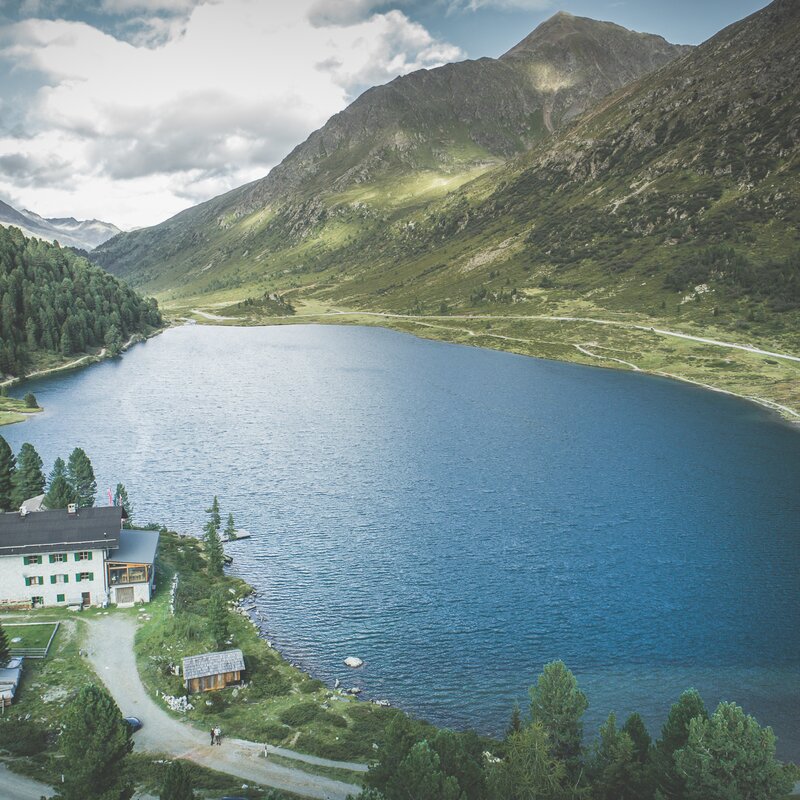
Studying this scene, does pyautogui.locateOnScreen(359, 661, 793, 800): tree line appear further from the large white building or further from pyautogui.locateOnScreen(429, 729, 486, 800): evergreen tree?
the large white building

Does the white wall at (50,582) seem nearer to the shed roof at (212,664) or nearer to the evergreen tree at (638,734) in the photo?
the shed roof at (212,664)

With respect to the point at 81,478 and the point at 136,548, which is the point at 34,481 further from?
the point at 136,548

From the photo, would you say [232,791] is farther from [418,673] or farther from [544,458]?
[544,458]

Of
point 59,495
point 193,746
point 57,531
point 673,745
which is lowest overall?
point 193,746

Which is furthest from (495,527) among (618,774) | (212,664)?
(618,774)

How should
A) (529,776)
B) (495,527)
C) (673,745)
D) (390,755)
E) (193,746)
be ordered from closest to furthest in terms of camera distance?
(529,776), (390,755), (673,745), (193,746), (495,527)

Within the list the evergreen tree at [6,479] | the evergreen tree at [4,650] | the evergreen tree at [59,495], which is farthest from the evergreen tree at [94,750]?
the evergreen tree at [6,479]

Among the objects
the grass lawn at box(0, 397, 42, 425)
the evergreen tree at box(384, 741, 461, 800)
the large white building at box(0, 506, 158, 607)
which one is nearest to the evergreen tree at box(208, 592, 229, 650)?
the large white building at box(0, 506, 158, 607)
